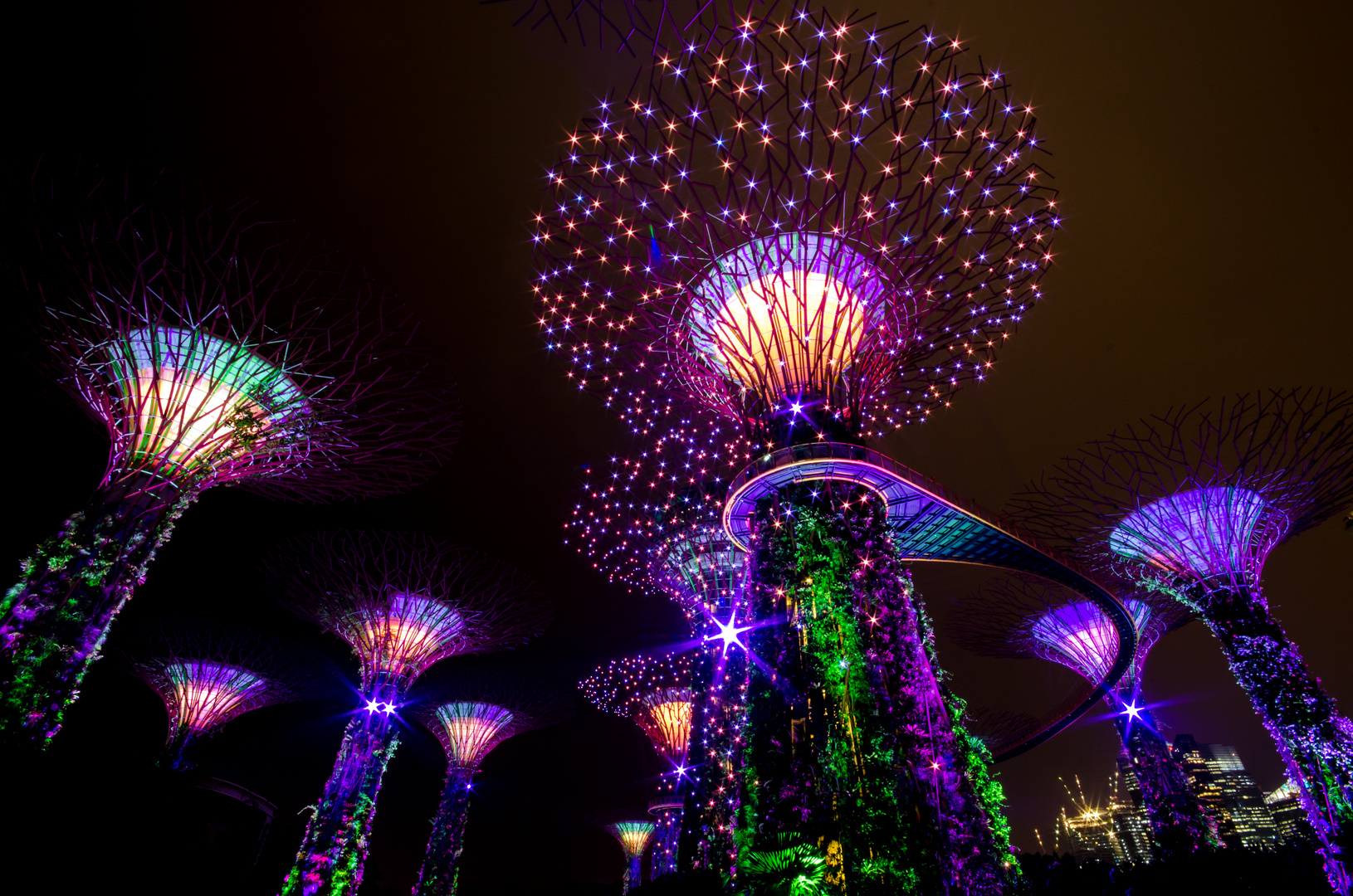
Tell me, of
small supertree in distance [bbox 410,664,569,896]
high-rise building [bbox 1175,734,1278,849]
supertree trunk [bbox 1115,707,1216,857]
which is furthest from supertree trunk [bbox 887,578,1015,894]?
A: high-rise building [bbox 1175,734,1278,849]

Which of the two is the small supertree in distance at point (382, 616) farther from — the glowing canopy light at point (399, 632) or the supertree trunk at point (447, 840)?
the supertree trunk at point (447, 840)

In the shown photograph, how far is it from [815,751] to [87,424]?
698 inches

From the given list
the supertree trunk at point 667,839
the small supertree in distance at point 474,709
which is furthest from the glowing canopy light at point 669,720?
the small supertree in distance at point 474,709

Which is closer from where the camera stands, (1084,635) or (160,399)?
(160,399)

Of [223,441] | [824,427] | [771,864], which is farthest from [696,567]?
[223,441]

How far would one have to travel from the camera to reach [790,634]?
32.3ft

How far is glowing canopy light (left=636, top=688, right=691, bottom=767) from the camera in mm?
25000

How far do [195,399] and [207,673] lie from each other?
15.7m

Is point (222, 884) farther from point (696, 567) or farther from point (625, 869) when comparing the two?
point (625, 869)

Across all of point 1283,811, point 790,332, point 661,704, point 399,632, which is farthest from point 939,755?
point 1283,811

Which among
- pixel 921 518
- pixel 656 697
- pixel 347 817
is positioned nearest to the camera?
pixel 921 518

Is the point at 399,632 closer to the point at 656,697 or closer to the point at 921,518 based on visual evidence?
the point at 656,697

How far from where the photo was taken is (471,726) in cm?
2439

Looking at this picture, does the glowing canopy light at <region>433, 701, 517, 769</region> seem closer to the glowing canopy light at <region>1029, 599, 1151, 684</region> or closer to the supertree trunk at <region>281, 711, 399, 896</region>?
the supertree trunk at <region>281, 711, 399, 896</region>
